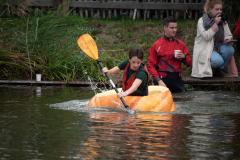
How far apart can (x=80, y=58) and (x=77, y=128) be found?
5641mm

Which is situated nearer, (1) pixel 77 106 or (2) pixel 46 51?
(1) pixel 77 106

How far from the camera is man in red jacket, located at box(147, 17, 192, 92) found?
13.6 m

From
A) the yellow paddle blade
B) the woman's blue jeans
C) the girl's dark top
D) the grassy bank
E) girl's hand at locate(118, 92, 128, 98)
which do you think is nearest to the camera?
girl's hand at locate(118, 92, 128, 98)

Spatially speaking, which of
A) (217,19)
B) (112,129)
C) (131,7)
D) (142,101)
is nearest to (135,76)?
(142,101)

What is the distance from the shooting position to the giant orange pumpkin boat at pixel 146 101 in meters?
11.7

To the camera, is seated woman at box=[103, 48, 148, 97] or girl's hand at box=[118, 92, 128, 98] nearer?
girl's hand at box=[118, 92, 128, 98]

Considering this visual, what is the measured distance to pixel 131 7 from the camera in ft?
63.7

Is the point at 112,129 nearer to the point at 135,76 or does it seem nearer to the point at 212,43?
the point at 135,76

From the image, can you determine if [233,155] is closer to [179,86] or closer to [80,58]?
[179,86]

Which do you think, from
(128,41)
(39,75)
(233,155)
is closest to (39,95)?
(39,75)

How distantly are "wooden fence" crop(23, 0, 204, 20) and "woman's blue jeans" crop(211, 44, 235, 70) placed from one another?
4814mm

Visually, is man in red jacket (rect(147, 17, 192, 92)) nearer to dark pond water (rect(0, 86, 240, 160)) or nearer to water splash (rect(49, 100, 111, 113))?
dark pond water (rect(0, 86, 240, 160))

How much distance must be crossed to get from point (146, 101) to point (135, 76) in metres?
0.44

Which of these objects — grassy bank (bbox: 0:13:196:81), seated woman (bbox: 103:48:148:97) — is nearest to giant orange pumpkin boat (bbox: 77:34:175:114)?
seated woman (bbox: 103:48:148:97)
